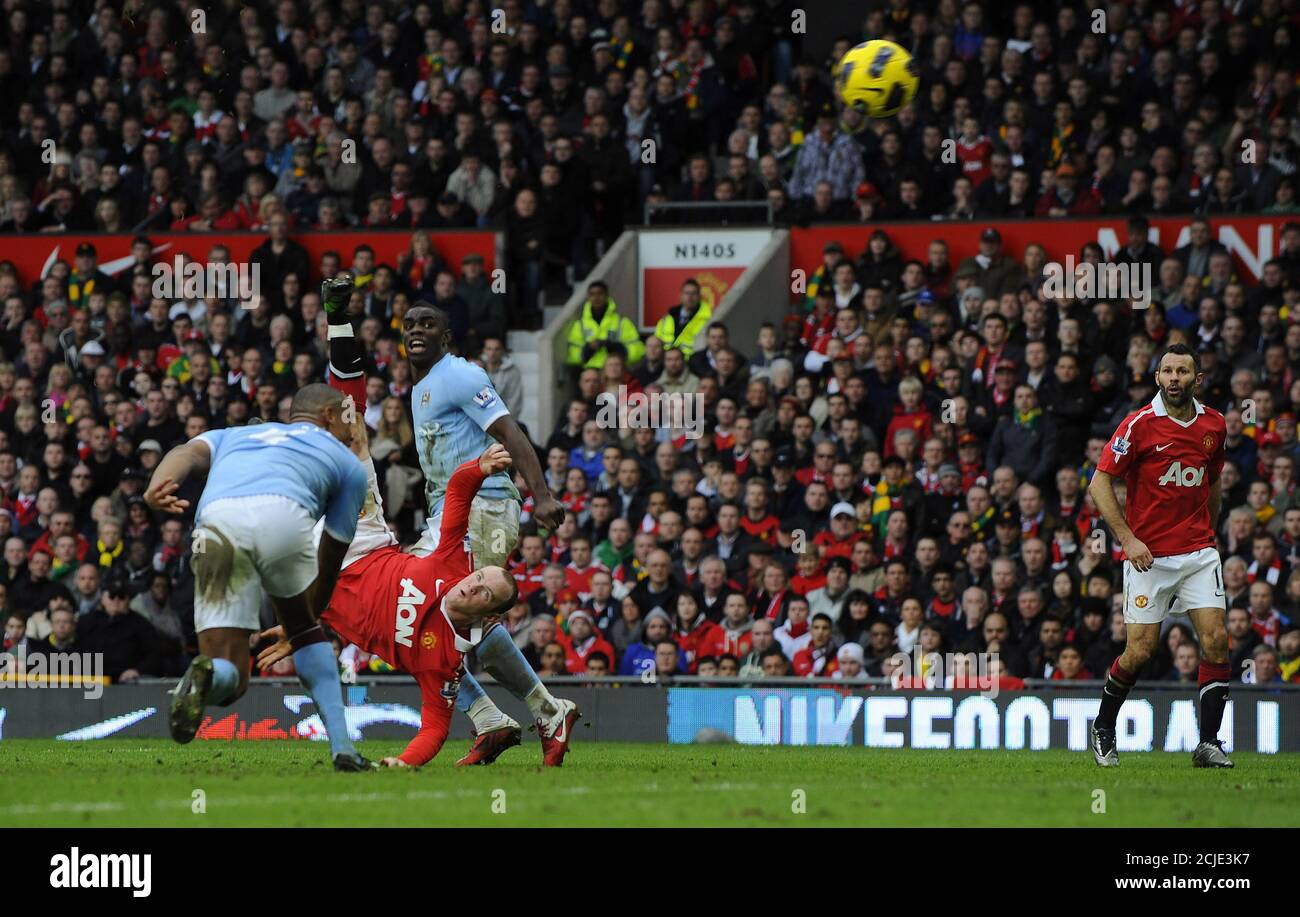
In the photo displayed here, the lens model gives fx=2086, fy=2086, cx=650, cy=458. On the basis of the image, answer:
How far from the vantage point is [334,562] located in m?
9.79

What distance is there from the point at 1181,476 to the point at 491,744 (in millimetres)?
4028

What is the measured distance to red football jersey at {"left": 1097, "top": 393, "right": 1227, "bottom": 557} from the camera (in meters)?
11.4

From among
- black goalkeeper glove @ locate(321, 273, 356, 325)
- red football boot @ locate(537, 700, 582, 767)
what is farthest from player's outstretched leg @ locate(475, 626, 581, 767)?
black goalkeeper glove @ locate(321, 273, 356, 325)

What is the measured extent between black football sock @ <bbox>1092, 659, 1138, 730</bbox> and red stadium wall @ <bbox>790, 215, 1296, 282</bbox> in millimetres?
8463

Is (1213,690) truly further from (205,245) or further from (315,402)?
(205,245)

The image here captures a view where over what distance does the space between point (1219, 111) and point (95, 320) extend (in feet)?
38.2

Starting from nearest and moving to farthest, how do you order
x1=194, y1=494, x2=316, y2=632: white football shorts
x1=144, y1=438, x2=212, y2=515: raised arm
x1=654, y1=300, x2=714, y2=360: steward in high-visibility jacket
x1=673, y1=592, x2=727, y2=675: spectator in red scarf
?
x1=144, y1=438, x2=212, y2=515: raised arm, x1=194, y1=494, x2=316, y2=632: white football shorts, x1=673, y1=592, x2=727, y2=675: spectator in red scarf, x1=654, y1=300, x2=714, y2=360: steward in high-visibility jacket

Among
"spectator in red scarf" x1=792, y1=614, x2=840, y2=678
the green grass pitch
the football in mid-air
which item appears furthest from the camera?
the football in mid-air

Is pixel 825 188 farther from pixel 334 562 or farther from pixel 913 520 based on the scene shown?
pixel 334 562

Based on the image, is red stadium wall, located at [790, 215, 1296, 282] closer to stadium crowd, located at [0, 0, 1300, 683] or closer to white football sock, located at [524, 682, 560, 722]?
stadium crowd, located at [0, 0, 1300, 683]

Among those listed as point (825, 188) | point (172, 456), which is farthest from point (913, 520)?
point (172, 456)

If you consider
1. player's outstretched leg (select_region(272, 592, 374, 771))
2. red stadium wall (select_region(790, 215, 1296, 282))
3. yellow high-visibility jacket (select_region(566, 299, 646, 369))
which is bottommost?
player's outstretched leg (select_region(272, 592, 374, 771))

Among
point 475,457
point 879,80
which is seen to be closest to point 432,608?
point 475,457

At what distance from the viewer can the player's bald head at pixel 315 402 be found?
32.0 ft
